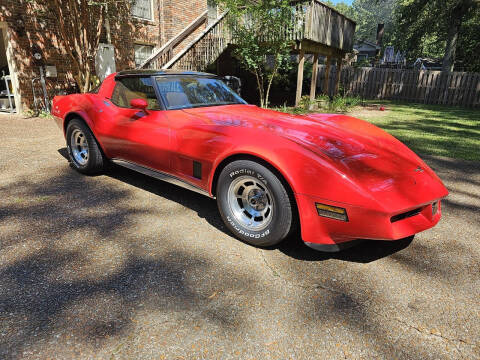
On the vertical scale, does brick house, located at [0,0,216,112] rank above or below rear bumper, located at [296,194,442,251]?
above

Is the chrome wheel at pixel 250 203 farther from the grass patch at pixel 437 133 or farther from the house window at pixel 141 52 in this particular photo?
the house window at pixel 141 52

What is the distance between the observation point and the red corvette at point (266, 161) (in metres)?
2.26

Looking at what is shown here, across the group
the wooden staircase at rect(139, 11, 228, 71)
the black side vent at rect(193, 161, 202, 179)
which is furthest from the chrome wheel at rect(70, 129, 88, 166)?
the wooden staircase at rect(139, 11, 228, 71)

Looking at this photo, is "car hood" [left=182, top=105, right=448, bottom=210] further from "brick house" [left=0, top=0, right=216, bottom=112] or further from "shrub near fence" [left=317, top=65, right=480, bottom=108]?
"shrub near fence" [left=317, top=65, right=480, bottom=108]

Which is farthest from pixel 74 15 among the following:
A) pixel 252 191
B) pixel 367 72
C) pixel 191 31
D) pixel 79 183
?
pixel 367 72

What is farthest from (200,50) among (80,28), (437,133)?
(437,133)

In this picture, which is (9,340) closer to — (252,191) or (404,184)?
(252,191)

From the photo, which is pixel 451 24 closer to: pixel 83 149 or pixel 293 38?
pixel 293 38

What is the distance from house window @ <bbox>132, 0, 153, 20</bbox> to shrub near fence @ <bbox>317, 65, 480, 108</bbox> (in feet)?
33.1

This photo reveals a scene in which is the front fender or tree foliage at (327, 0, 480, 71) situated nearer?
the front fender

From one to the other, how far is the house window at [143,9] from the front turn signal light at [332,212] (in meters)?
12.6

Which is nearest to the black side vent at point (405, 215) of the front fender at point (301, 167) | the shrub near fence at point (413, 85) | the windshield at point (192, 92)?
the front fender at point (301, 167)

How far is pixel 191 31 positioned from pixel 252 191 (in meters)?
12.7

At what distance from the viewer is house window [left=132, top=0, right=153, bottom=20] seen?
12.3 meters
